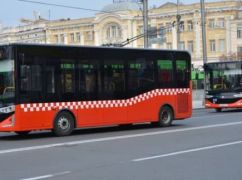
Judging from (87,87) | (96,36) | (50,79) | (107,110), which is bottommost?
(107,110)

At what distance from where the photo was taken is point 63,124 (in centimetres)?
1798

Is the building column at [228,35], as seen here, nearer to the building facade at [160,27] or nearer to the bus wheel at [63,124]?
the building facade at [160,27]

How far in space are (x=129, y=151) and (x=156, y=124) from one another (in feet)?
29.6

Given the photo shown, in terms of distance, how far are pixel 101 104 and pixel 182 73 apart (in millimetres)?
4594

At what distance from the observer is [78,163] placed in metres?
11.6

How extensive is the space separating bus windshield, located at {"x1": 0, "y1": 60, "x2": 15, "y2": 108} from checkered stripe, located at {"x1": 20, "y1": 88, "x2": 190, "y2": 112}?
0.44 m

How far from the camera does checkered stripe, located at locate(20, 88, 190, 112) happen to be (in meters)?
17.2

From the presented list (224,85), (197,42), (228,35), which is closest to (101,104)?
(224,85)

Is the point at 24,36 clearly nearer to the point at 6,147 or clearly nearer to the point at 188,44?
the point at 188,44

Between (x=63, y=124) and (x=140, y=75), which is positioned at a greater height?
(x=140, y=75)

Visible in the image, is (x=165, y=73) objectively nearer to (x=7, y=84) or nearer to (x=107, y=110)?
(x=107, y=110)

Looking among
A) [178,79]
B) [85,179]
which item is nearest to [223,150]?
[85,179]

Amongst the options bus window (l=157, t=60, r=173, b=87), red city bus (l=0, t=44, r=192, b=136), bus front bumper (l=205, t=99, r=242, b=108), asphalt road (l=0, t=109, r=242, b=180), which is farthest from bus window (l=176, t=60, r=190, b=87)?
bus front bumper (l=205, t=99, r=242, b=108)

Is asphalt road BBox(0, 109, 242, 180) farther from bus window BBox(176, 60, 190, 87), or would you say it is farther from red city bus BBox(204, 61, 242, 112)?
red city bus BBox(204, 61, 242, 112)
